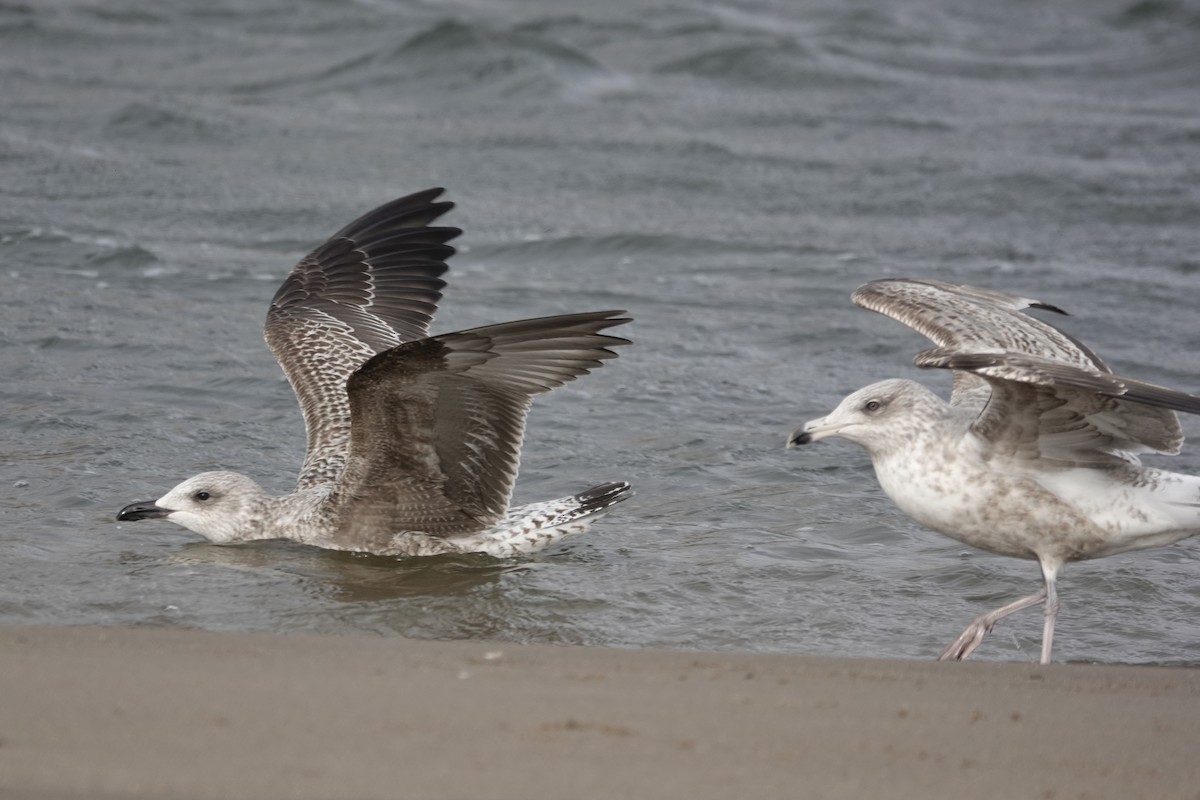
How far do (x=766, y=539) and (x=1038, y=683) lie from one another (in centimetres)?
205

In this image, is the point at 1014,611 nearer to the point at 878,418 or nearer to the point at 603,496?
the point at 878,418

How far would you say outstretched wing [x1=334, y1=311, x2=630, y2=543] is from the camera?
5.66 meters

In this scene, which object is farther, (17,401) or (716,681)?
(17,401)

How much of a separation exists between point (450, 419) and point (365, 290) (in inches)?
72.4

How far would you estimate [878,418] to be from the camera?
209 inches

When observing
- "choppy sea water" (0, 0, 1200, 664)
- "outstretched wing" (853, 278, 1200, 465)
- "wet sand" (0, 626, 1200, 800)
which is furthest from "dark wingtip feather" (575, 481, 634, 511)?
"wet sand" (0, 626, 1200, 800)

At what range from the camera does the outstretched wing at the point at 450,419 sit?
5.66 m

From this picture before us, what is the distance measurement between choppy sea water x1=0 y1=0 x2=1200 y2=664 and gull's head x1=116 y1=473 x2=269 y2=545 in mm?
135

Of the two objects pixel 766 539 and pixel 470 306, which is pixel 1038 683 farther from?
pixel 470 306

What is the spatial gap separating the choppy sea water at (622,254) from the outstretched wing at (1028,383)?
0.72m

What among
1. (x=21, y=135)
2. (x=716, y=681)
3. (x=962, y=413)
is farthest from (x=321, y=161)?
(x=716, y=681)

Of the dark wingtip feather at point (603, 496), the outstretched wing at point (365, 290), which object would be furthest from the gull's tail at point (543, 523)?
the outstretched wing at point (365, 290)

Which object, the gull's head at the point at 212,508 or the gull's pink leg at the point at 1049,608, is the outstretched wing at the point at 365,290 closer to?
the gull's head at the point at 212,508

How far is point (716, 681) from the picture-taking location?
13.9 feet
